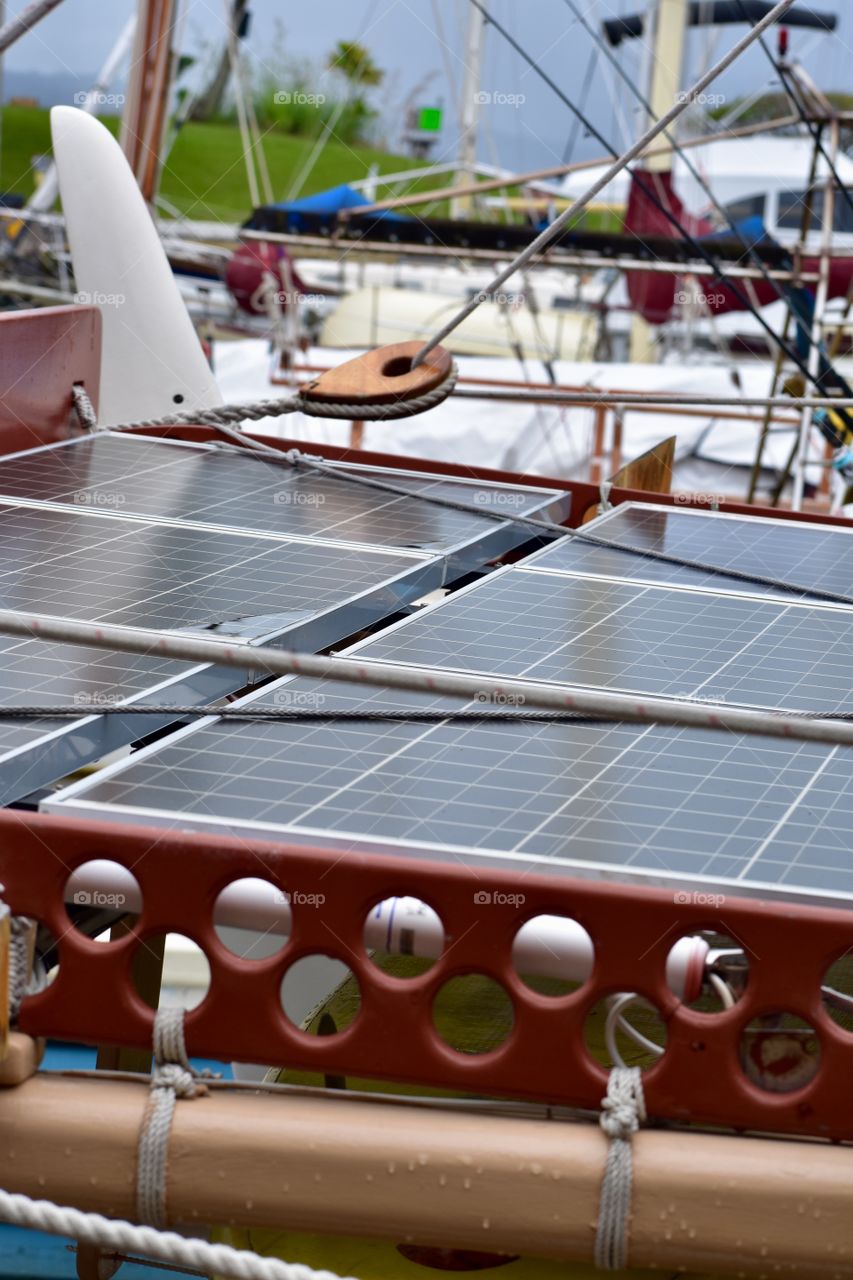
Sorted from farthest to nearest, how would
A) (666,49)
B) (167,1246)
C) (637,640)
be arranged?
(666,49) → (637,640) → (167,1246)

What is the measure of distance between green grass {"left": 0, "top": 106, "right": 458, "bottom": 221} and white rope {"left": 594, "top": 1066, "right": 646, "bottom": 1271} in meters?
18.6

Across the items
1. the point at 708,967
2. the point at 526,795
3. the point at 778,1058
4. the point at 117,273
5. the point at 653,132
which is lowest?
the point at 778,1058

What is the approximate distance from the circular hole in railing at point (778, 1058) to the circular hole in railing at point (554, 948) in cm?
20

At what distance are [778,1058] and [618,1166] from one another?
0.23 metres

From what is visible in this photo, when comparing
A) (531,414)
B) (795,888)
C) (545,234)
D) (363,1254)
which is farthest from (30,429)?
(531,414)

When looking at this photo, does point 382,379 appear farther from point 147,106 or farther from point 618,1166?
point 147,106

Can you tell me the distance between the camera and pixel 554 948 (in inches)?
69.4

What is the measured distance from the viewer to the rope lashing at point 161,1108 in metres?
1.75

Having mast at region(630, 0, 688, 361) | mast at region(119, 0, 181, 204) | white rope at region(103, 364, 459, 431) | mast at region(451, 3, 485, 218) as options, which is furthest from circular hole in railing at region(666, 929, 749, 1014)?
mast at region(451, 3, 485, 218)

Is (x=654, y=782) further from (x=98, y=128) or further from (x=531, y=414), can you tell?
(x=531, y=414)

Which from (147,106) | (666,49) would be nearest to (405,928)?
(147,106)

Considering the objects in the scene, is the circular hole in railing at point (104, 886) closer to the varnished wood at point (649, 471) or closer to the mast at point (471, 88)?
the varnished wood at point (649, 471)

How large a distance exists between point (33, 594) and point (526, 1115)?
1221 millimetres

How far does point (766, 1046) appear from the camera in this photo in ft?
5.88
